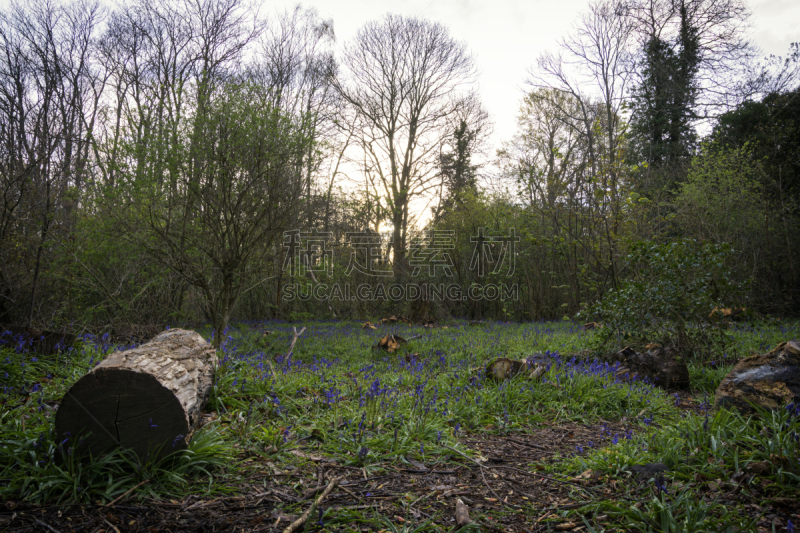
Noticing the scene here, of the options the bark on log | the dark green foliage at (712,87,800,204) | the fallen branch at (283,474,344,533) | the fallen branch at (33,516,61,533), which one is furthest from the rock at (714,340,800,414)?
the dark green foliage at (712,87,800,204)

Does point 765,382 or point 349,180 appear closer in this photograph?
point 765,382

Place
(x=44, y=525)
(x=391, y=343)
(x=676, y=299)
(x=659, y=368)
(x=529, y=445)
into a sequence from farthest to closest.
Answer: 1. (x=391, y=343)
2. (x=676, y=299)
3. (x=659, y=368)
4. (x=529, y=445)
5. (x=44, y=525)

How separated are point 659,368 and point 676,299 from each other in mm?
1102

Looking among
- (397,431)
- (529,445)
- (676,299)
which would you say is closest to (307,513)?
(397,431)

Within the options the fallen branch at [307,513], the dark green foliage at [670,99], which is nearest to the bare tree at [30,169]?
the fallen branch at [307,513]

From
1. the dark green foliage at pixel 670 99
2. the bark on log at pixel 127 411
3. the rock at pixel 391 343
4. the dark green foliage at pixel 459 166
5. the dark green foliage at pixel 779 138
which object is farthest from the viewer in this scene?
the dark green foliage at pixel 459 166

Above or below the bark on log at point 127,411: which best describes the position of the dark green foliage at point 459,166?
above

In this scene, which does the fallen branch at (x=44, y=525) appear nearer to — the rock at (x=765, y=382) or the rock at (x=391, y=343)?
the rock at (x=765, y=382)

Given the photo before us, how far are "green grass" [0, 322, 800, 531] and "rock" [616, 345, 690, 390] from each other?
275 mm

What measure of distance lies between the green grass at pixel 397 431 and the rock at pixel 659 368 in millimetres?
275

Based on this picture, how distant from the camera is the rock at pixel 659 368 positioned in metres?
5.32

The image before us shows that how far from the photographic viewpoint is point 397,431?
3.34 meters

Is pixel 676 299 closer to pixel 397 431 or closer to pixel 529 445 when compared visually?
pixel 529 445

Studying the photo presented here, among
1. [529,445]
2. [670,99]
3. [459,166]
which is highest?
[670,99]
